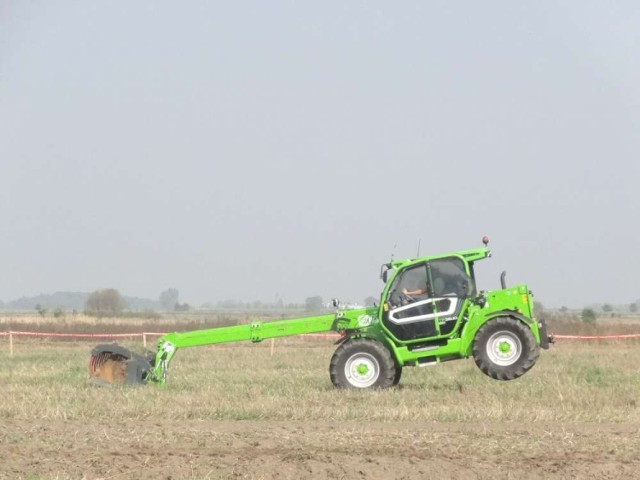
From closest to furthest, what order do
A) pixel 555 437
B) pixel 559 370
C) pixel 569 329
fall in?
pixel 555 437 < pixel 559 370 < pixel 569 329

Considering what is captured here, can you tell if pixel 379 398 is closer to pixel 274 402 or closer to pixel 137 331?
pixel 274 402

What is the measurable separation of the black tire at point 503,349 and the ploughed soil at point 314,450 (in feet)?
10.2

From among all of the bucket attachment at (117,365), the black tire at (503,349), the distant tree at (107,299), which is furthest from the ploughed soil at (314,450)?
the distant tree at (107,299)

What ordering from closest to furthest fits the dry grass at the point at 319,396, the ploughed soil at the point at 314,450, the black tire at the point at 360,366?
1. the ploughed soil at the point at 314,450
2. the dry grass at the point at 319,396
3. the black tire at the point at 360,366

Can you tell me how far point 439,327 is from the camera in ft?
50.1

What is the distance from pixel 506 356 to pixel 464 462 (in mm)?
5928

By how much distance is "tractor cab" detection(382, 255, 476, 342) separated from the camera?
15281 mm

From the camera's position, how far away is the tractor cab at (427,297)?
15281 mm

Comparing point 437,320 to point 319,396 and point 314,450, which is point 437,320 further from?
point 314,450

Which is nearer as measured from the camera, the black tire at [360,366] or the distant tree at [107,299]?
the black tire at [360,366]

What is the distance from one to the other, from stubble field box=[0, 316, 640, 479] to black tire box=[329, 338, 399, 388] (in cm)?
39

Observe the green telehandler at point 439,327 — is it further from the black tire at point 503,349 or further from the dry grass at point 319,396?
the dry grass at point 319,396

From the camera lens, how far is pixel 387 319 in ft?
50.8

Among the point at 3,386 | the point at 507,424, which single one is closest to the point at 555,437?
the point at 507,424
